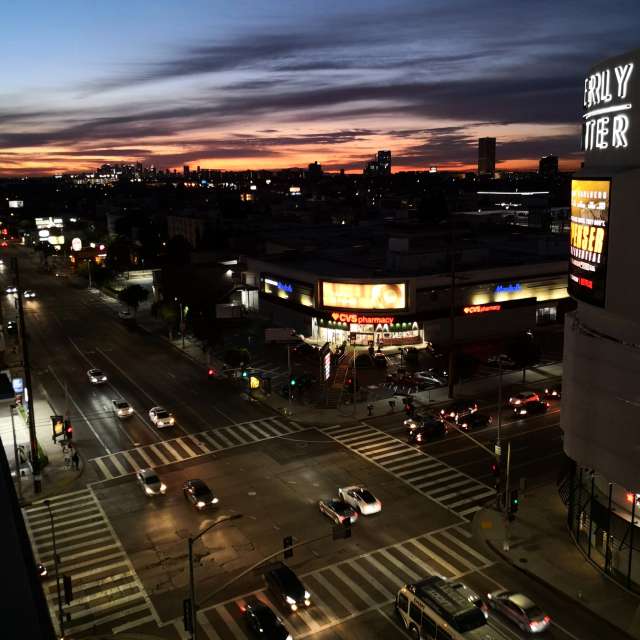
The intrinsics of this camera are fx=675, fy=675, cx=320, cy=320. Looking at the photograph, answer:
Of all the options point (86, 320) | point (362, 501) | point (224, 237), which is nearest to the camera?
point (362, 501)

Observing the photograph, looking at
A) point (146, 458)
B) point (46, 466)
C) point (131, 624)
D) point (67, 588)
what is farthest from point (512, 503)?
point (46, 466)

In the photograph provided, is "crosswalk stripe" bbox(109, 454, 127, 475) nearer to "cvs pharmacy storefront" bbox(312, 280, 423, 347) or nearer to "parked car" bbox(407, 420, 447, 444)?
"parked car" bbox(407, 420, 447, 444)

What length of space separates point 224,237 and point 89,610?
102493 mm

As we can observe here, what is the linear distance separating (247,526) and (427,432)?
16457mm

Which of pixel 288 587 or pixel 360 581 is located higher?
pixel 288 587

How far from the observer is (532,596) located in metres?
28.6

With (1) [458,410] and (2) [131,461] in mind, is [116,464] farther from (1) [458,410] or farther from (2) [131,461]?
(1) [458,410]

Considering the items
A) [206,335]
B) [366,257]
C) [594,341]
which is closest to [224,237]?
[366,257]

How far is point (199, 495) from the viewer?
120 feet

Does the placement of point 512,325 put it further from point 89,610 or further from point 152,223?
point 152,223

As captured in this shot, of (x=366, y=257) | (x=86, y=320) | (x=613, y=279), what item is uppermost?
(x=613, y=279)

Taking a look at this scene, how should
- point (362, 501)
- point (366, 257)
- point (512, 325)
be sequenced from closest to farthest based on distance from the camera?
point (362, 501), point (512, 325), point (366, 257)

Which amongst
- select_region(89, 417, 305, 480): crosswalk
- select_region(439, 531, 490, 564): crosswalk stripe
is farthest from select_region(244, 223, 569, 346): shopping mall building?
select_region(439, 531, 490, 564): crosswalk stripe

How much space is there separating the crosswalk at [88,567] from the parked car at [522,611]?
45.6ft
